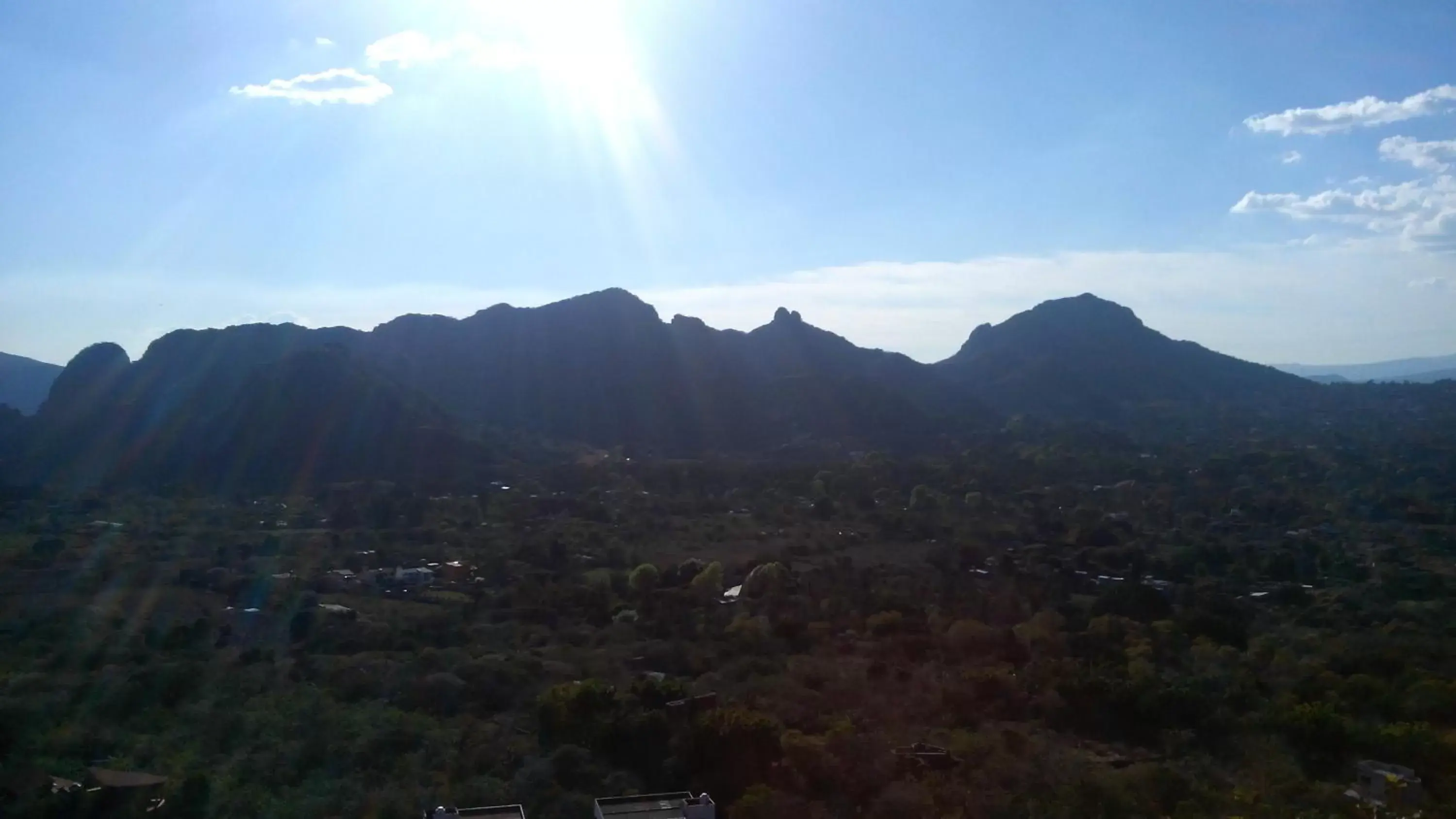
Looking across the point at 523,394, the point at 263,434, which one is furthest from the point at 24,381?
the point at 263,434

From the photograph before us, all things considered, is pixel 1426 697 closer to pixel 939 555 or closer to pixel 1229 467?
pixel 939 555

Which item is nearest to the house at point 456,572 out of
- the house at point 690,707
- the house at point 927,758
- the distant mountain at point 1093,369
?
the house at point 690,707

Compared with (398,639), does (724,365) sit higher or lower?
higher

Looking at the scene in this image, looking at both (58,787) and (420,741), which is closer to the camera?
(58,787)

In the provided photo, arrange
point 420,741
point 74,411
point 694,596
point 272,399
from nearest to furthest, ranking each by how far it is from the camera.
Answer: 1. point 420,741
2. point 694,596
3. point 272,399
4. point 74,411

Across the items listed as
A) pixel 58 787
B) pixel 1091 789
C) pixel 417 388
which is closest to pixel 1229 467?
pixel 417 388

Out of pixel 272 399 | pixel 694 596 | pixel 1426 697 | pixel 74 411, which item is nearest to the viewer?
pixel 1426 697

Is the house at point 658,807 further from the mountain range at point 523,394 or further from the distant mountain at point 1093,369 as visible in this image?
the distant mountain at point 1093,369
